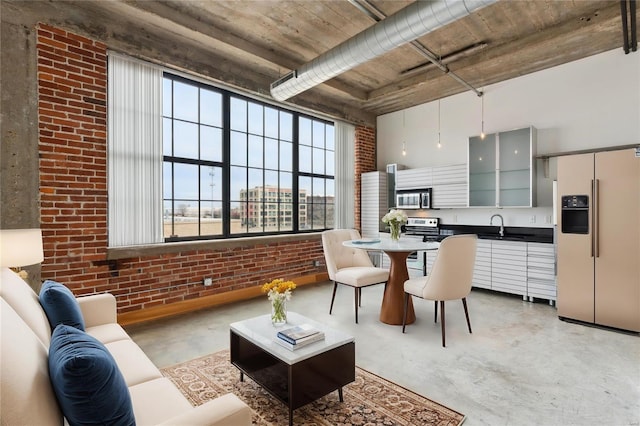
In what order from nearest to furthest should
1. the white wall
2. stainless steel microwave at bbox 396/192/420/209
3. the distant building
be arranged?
the white wall
the distant building
stainless steel microwave at bbox 396/192/420/209

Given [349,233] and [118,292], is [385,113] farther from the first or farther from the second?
[118,292]

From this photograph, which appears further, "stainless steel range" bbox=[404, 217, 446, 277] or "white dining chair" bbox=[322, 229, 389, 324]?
"stainless steel range" bbox=[404, 217, 446, 277]

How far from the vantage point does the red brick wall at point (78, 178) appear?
10.1 ft

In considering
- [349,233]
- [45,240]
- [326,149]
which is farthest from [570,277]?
[45,240]

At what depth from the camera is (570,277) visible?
3619mm

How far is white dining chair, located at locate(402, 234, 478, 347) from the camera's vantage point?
298cm

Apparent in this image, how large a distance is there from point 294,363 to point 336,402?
0.55 meters

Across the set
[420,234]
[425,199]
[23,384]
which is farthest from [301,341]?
[425,199]

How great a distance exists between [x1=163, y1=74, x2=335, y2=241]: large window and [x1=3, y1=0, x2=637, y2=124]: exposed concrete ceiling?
435 millimetres

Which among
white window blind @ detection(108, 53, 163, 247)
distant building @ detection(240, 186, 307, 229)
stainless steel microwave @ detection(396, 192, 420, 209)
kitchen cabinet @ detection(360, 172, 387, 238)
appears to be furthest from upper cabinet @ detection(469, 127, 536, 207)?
white window blind @ detection(108, 53, 163, 247)

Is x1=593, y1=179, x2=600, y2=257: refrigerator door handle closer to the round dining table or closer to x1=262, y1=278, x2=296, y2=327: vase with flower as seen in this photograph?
the round dining table

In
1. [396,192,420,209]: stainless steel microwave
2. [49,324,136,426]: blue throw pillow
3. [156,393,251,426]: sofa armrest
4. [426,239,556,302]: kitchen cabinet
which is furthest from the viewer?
[396,192,420,209]: stainless steel microwave

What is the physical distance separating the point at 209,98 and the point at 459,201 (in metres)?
4.13

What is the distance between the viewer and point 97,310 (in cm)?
238
